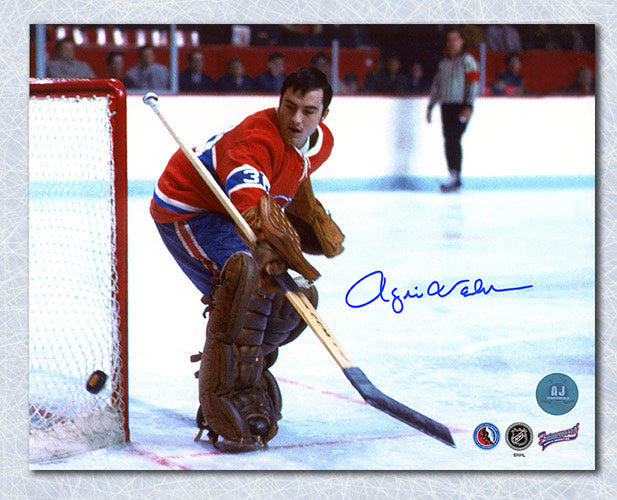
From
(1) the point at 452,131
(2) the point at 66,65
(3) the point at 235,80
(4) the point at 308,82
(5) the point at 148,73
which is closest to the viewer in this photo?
(4) the point at 308,82

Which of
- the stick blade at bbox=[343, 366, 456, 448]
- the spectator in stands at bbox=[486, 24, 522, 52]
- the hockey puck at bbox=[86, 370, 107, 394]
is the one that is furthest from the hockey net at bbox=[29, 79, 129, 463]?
the spectator in stands at bbox=[486, 24, 522, 52]

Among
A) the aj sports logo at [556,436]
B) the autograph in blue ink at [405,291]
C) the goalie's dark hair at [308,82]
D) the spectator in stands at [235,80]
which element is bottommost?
the aj sports logo at [556,436]

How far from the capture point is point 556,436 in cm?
331

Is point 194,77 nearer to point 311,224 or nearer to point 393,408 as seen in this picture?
point 311,224

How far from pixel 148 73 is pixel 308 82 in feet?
1.61

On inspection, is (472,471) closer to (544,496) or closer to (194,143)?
(544,496)

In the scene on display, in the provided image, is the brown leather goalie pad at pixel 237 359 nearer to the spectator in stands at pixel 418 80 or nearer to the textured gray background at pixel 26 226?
the textured gray background at pixel 26 226

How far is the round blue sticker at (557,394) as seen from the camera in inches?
130

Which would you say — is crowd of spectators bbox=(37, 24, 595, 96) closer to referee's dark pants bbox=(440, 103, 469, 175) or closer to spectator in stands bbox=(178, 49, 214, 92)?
spectator in stands bbox=(178, 49, 214, 92)

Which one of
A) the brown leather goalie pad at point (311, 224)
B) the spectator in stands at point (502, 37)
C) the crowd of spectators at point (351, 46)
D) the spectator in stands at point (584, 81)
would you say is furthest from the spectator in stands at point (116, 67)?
the spectator in stands at point (584, 81)

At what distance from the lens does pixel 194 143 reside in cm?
329

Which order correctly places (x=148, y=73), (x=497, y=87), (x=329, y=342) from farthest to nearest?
(x=497, y=87)
(x=148, y=73)
(x=329, y=342)

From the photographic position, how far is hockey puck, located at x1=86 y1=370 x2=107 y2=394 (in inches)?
128

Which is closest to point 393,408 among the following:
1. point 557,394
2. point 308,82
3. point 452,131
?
point 557,394
